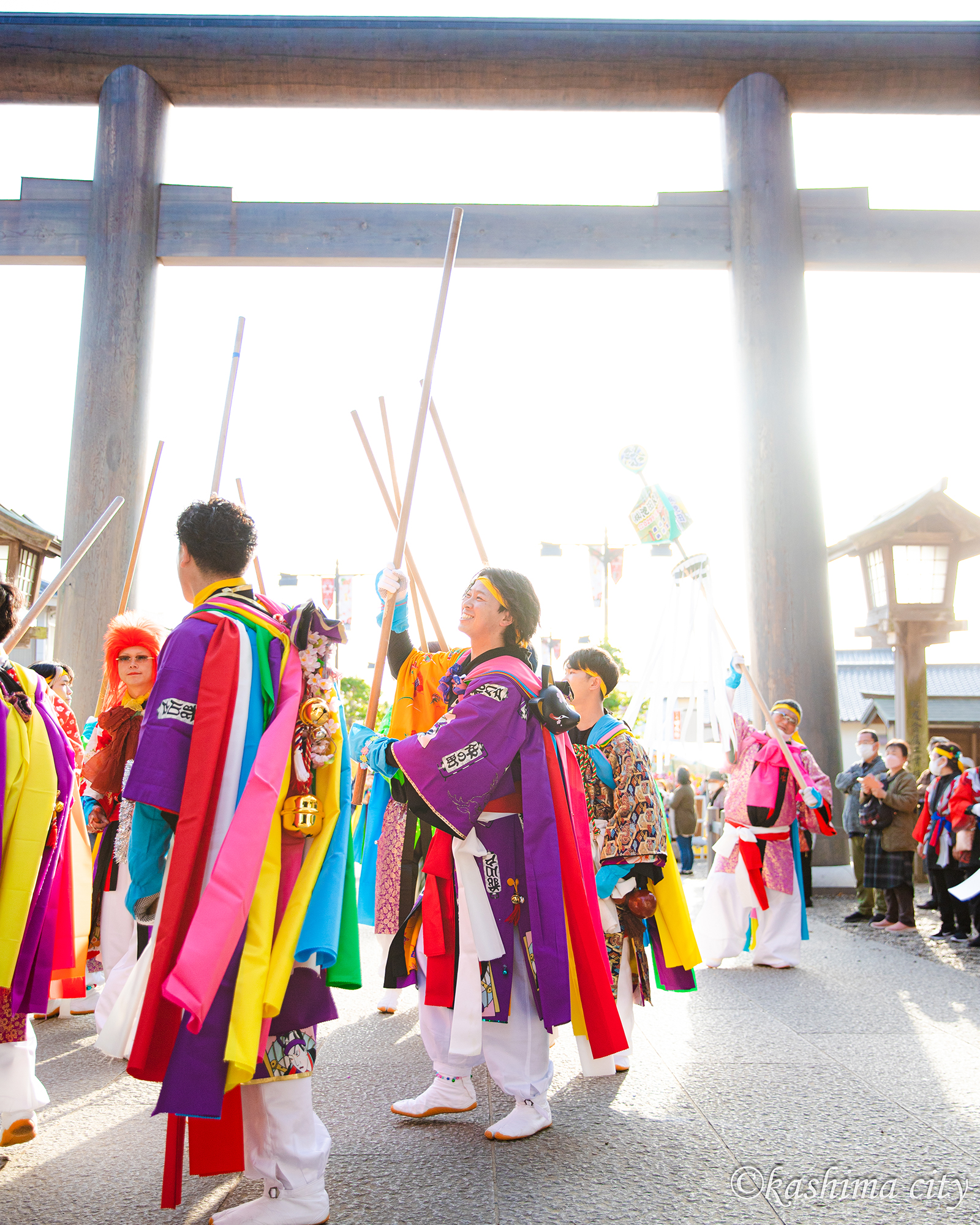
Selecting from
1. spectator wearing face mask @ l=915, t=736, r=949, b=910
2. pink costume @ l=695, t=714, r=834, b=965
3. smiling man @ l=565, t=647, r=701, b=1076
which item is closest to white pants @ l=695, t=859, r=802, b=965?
pink costume @ l=695, t=714, r=834, b=965

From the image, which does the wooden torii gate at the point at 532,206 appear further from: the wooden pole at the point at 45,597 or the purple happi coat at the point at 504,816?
the purple happi coat at the point at 504,816

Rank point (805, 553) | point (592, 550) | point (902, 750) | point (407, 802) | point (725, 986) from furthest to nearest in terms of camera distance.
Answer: point (592, 550) → point (805, 553) → point (902, 750) → point (725, 986) → point (407, 802)

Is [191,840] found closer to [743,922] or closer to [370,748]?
[370,748]

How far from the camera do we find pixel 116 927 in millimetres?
3555

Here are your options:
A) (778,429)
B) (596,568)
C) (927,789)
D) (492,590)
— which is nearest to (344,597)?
(596,568)

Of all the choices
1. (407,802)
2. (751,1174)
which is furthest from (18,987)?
(751,1174)

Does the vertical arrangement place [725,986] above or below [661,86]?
below

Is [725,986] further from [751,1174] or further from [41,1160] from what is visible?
[41,1160]

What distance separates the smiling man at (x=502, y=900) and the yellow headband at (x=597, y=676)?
926 mm

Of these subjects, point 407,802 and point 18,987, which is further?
point 407,802

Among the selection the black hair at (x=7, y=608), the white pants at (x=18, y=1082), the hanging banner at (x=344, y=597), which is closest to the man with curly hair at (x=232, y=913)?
the white pants at (x=18, y=1082)

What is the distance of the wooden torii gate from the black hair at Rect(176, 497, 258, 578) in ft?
19.9

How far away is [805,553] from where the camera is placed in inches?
311

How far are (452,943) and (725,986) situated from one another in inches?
104
